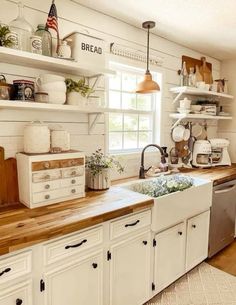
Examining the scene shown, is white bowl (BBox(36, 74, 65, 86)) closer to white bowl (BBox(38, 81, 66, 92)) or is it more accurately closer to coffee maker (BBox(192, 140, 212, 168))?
white bowl (BBox(38, 81, 66, 92))

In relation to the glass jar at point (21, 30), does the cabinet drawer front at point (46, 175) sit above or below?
below

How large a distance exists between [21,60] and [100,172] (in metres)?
0.95

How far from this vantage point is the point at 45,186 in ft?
5.17

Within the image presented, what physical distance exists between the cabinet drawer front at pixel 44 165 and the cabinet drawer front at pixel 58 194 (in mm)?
158

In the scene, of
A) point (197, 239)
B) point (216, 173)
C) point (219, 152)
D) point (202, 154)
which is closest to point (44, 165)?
point (197, 239)

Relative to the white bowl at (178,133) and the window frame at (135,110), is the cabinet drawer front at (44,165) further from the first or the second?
the white bowl at (178,133)

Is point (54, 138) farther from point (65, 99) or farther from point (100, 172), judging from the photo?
point (100, 172)

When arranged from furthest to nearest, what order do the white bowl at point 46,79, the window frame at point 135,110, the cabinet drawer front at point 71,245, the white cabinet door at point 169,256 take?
the window frame at point 135,110
the white cabinet door at point 169,256
the white bowl at point 46,79
the cabinet drawer front at point 71,245

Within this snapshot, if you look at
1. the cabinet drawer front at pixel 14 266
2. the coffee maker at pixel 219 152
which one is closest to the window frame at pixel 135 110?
the coffee maker at pixel 219 152

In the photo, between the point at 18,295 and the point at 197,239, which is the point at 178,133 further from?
the point at 18,295

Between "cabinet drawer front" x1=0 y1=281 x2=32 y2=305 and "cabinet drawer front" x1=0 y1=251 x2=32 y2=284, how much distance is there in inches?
2.2

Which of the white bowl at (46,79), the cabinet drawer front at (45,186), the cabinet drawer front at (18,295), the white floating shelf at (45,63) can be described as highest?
the white floating shelf at (45,63)

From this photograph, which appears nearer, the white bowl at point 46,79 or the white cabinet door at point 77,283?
the white cabinet door at point 77,283

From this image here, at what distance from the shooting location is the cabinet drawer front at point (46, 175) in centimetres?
153
